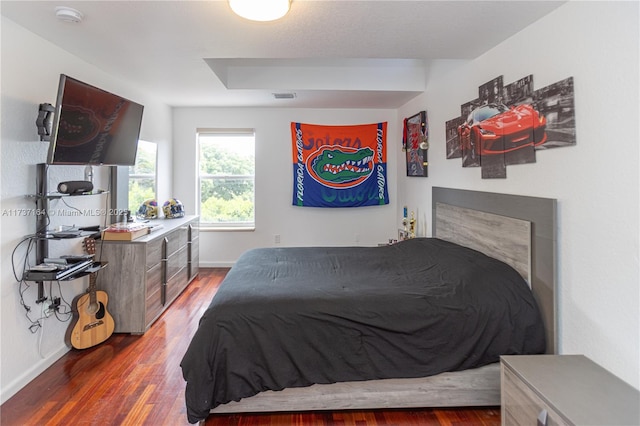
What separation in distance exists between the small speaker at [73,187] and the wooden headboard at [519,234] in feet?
9.63

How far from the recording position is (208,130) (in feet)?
15.6

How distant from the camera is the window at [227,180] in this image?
15.9 feet

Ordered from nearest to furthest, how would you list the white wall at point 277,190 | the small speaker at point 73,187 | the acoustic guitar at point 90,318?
the small speaker at point 73,187 → the acoustic guitar at point 90,318 → the white wall at point 277,190

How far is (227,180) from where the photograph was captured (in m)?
4.90

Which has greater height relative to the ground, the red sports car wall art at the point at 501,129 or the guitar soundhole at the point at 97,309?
the red sports car wall art at the point at 501,129

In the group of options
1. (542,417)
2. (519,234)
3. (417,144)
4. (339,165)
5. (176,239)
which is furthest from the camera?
(339,165)

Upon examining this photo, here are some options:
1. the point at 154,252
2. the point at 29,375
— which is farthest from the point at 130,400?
the point at 154,252

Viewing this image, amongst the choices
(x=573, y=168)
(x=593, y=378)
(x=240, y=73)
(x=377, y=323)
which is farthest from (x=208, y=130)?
(x=593, y=378)

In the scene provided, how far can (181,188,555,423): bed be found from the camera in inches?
69.9

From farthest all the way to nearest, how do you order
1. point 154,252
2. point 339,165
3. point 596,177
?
1. point 339,165
2. point 154,252
3. point 596,177

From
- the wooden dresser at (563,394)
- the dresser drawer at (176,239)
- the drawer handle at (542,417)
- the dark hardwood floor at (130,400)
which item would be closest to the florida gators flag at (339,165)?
the dresser drawer at (176,239)

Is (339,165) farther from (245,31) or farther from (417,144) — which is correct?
(245,31)

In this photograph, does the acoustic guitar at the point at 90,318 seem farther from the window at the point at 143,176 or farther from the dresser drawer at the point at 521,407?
the dresser drawer at the point at 521,407

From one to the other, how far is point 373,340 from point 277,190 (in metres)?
3.31
